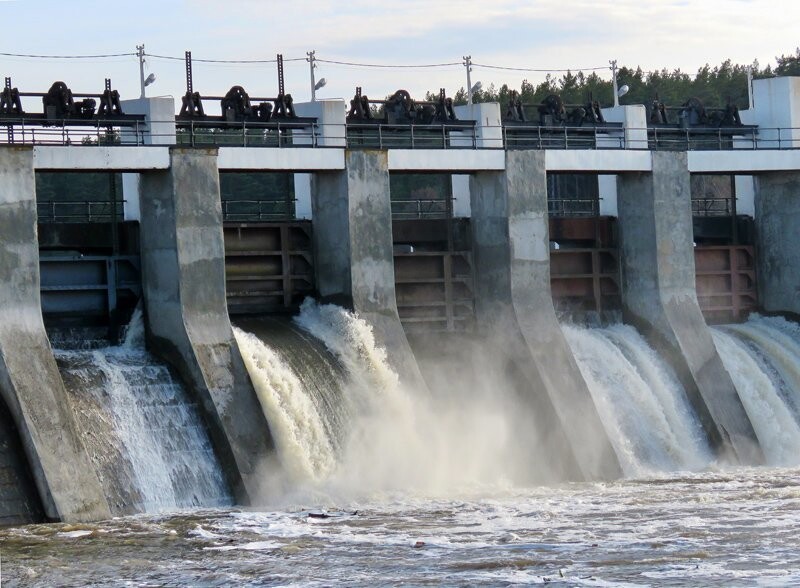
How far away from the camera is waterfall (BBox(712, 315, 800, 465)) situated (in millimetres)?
31359

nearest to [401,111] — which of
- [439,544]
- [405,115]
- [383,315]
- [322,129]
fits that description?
[405,115]

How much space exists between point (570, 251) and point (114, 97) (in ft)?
34.8

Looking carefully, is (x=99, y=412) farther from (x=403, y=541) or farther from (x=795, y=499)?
(x=795, y=499)

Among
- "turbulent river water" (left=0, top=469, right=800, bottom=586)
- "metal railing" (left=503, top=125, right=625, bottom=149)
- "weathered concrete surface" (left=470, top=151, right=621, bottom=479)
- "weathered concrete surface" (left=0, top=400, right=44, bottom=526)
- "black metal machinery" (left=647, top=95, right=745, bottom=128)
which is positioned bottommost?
"turbulent river water" (left=0, top=469, right=800, bottom=586)

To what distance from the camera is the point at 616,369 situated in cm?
3056

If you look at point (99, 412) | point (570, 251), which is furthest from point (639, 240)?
point (99, 412)

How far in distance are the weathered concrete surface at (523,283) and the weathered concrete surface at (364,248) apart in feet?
9.01

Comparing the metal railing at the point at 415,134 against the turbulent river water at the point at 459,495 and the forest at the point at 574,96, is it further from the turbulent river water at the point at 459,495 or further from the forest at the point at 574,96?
the forest at the point at 574,96

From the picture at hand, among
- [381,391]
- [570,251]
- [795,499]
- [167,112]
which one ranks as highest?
[167,112]

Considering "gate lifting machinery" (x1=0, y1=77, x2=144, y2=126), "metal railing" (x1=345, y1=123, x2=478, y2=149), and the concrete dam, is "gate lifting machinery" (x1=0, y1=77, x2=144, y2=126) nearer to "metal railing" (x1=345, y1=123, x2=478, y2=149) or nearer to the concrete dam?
the concrete dam

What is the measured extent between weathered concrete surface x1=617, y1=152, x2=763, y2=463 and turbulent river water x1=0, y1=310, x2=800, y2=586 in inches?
21.1

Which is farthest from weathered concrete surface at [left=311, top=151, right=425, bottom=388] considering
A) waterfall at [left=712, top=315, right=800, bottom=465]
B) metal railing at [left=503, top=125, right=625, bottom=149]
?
waterfall at [left=712, top=315, right=800, bottom=465]

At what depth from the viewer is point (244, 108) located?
30.3 meters

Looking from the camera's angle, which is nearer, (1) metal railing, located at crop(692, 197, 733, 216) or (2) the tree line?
(1) metal railing, located at crop(692, 197, 733, 216)
